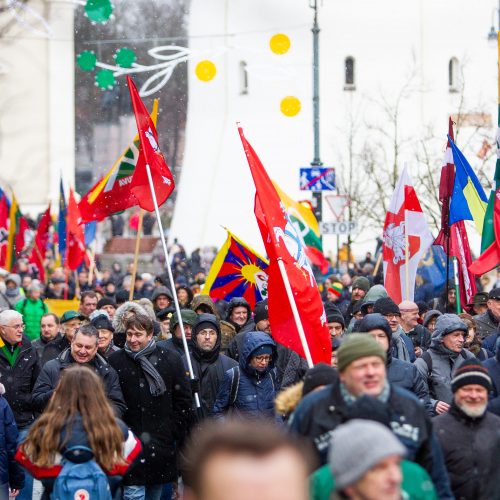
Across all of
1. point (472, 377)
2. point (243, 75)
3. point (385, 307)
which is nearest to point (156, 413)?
point (385, 307)

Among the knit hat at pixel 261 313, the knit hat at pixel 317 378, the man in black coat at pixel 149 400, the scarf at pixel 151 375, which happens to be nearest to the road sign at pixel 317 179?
the knit hat at pixel 261 313

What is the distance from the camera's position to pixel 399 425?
5008mm

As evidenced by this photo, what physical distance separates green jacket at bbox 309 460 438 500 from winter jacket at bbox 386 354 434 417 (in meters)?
2.63

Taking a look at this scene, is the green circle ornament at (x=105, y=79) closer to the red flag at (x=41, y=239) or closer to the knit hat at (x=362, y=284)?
the red flag at (x=41, y=239)

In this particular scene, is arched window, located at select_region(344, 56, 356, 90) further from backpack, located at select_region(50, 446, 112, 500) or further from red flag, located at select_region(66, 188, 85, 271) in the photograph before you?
backpack, located at select_region(50, 446, 112, 500)

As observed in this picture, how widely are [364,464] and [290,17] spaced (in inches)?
1325

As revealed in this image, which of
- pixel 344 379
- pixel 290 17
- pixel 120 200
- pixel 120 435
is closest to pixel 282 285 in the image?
pixel 120 435

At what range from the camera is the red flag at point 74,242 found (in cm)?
1858

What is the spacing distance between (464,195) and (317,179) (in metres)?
8.16

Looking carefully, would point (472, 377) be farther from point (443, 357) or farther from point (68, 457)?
point (443, 357)

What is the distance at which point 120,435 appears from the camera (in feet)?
20.7

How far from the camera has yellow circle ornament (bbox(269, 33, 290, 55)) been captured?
117 ft

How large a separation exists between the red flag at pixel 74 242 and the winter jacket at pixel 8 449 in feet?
35.0

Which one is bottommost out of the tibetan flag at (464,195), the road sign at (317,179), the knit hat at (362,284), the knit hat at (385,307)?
the knit hat at (362,284)
